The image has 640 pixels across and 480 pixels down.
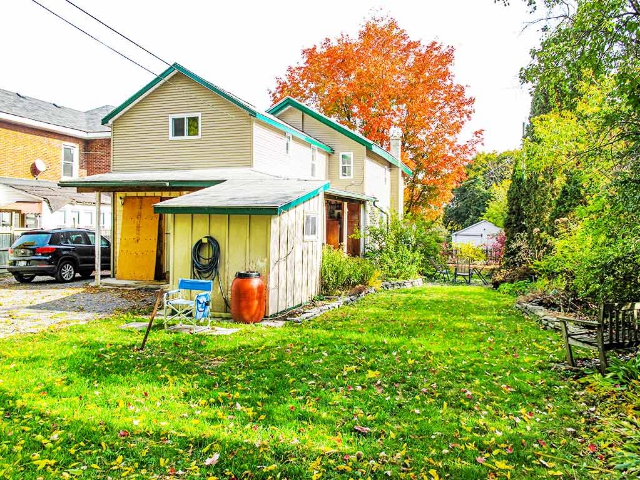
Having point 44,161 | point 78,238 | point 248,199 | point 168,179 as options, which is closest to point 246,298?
point 248,199

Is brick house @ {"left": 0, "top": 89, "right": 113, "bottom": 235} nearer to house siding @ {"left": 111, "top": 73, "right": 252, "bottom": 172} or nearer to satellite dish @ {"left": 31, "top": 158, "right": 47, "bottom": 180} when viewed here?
satellite dish @ {"left": 31, "top": 158, "right": 47, "bottom": 180}

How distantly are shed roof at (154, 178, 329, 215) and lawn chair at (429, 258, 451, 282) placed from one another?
1034 centimetres

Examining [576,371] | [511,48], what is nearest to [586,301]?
[576,371]

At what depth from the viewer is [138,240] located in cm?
1609

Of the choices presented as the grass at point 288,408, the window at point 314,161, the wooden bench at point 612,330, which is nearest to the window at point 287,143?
the window at point 314,161

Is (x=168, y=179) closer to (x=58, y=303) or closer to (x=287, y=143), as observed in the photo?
(x=58, y=303)

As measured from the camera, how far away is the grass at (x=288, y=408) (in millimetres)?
3877

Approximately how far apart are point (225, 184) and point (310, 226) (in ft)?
10.4

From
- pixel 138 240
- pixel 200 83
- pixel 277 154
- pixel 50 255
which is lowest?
pixel 50 255

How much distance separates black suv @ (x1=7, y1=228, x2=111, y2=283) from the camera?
50.7 feet

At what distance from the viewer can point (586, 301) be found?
1044 centimetres

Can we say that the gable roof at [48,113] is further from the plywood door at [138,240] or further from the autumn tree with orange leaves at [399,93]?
the autumn tree with orange leaves at [399,93]

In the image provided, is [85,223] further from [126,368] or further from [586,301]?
[586,301]

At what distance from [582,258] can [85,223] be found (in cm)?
2241
